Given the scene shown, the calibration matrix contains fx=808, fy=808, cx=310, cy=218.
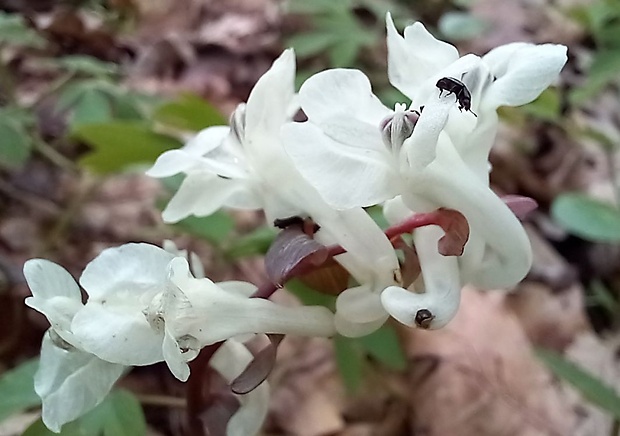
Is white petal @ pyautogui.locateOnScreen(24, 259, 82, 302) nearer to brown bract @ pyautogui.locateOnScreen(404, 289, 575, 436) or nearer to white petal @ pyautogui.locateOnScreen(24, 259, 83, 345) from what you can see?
white petal @ pyautogui.locateOnScreen(24, 259, 83, 345)

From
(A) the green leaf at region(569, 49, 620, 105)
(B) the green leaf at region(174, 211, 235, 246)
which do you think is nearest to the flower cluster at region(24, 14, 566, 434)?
(B) the green leaf at region(174, 211, 235, 246)

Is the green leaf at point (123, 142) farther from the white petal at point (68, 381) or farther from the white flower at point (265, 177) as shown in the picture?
the white petal at point (68, 381)

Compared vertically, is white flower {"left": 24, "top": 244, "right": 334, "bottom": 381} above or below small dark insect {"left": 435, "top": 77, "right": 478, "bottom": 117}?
below

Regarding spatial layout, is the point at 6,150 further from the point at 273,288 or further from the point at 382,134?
the point at 382,134

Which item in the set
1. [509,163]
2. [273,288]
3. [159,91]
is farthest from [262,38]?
[273,288]

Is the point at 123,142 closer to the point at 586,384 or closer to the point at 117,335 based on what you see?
the point at 117,335

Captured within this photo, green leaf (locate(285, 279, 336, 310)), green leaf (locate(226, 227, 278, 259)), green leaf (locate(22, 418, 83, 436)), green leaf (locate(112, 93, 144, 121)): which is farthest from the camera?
green leaf (locate(112, 93, 144, 121))

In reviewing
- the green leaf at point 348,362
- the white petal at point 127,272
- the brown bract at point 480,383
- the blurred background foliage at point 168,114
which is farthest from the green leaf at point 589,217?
the white petal at point 127,272
